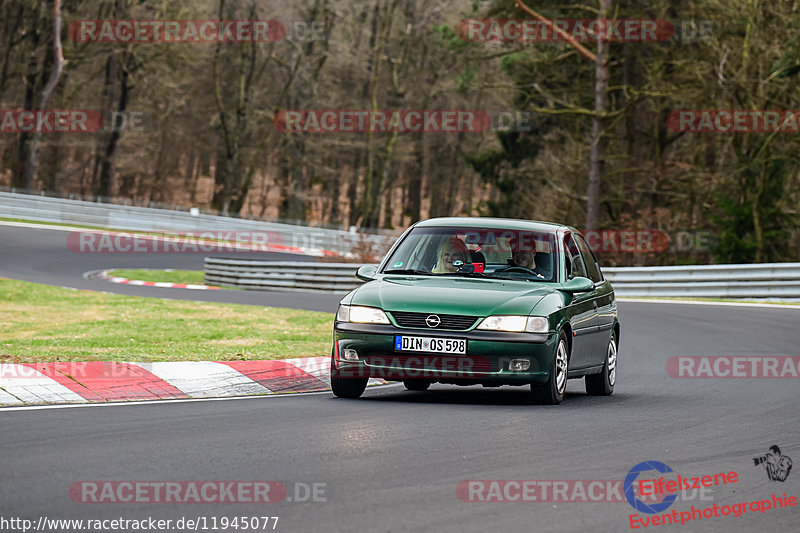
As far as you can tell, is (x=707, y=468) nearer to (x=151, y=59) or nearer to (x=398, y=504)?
(x=398, y=504)

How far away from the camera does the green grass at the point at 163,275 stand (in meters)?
30.9

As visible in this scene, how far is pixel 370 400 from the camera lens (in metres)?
10.3

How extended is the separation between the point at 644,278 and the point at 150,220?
2492cm

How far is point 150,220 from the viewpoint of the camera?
155 feet

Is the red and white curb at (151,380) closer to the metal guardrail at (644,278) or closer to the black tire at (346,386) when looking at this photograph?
the black tire at (346,386)

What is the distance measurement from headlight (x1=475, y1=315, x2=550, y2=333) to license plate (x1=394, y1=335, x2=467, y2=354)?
0.22 meters

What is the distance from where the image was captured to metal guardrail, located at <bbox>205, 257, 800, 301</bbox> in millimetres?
26141

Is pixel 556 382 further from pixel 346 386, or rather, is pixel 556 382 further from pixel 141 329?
pixel 141 329

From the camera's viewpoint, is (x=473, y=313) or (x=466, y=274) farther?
(x=466, y=274)

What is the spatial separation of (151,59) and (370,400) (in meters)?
49.3

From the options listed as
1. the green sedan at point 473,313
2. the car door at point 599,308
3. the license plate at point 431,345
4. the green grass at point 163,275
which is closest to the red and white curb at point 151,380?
the green sedan at point 473,313

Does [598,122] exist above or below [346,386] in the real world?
above

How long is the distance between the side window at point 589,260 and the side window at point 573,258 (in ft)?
0.29

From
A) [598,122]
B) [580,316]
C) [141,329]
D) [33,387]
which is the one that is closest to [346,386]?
[580,316]
